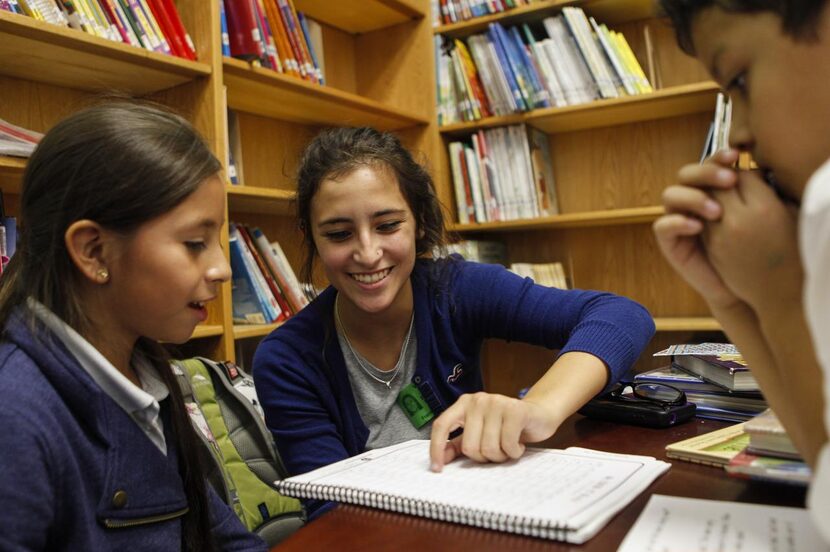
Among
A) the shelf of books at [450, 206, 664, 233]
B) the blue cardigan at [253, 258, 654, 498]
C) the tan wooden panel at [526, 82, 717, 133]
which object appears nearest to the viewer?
the blue cardigan at [253, 258, 654, 498]

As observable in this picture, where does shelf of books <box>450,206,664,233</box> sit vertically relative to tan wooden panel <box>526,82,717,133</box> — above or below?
below

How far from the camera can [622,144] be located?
2.66 m

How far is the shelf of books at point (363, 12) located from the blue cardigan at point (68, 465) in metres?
2.11

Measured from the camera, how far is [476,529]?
59 centimetres

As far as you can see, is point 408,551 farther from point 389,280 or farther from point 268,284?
point 268,284

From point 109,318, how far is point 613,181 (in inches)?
86.9

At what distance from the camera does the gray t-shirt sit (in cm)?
127

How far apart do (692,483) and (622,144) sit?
2.18 m

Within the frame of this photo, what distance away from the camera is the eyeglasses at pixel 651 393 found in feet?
3.26

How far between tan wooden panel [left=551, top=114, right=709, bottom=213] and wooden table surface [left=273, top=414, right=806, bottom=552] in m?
2.04

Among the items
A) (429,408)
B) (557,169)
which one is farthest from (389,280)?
(557,169)

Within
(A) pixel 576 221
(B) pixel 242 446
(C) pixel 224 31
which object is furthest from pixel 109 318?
(A) pixel 576 221

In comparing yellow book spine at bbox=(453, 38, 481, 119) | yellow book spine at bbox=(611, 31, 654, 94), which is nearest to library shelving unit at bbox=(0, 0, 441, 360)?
yellow book spine at bbox=(453, 38, 481, 119)

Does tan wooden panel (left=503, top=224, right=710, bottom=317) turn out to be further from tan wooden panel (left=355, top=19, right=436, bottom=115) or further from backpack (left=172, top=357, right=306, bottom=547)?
backpack (left=172, top=357, right=306, bottom=547)
